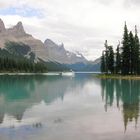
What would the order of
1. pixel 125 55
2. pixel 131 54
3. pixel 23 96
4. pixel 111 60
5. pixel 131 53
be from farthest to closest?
pixel 111 60 → pixel 125 55 → pixel 131 53 → pixel 131 54 → pixel 23 96

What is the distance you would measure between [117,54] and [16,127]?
116 metres

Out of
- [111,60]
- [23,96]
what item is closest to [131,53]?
[111,60]

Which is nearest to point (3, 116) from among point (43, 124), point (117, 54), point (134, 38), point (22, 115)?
point (22, 115)

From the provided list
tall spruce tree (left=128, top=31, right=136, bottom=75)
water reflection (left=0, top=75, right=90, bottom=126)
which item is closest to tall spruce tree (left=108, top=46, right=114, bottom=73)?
tall spruce tree (left=128, top=31, right=136, bottom=75)

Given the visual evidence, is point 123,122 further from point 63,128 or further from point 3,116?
point 3,116

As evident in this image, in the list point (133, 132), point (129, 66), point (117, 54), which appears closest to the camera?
point (133, 132)

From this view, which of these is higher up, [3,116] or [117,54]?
[117,54]

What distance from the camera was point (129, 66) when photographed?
115 m

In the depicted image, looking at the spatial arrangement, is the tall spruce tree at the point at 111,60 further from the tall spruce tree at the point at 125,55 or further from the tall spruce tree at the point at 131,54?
the tall spruce tree at the point at 131,54

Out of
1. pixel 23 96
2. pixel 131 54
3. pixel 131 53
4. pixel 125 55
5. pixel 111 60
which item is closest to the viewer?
pixel 23 96

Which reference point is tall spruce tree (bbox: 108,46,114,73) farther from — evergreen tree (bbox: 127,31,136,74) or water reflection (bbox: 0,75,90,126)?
water reflection (bbox: 0,75,90,126)

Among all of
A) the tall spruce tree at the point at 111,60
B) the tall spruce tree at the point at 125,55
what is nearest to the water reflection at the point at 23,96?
the tall spruce tree at the point at 125,55

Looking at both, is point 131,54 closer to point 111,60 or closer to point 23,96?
point 111,60

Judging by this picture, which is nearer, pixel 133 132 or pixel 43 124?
pixel 133 132
